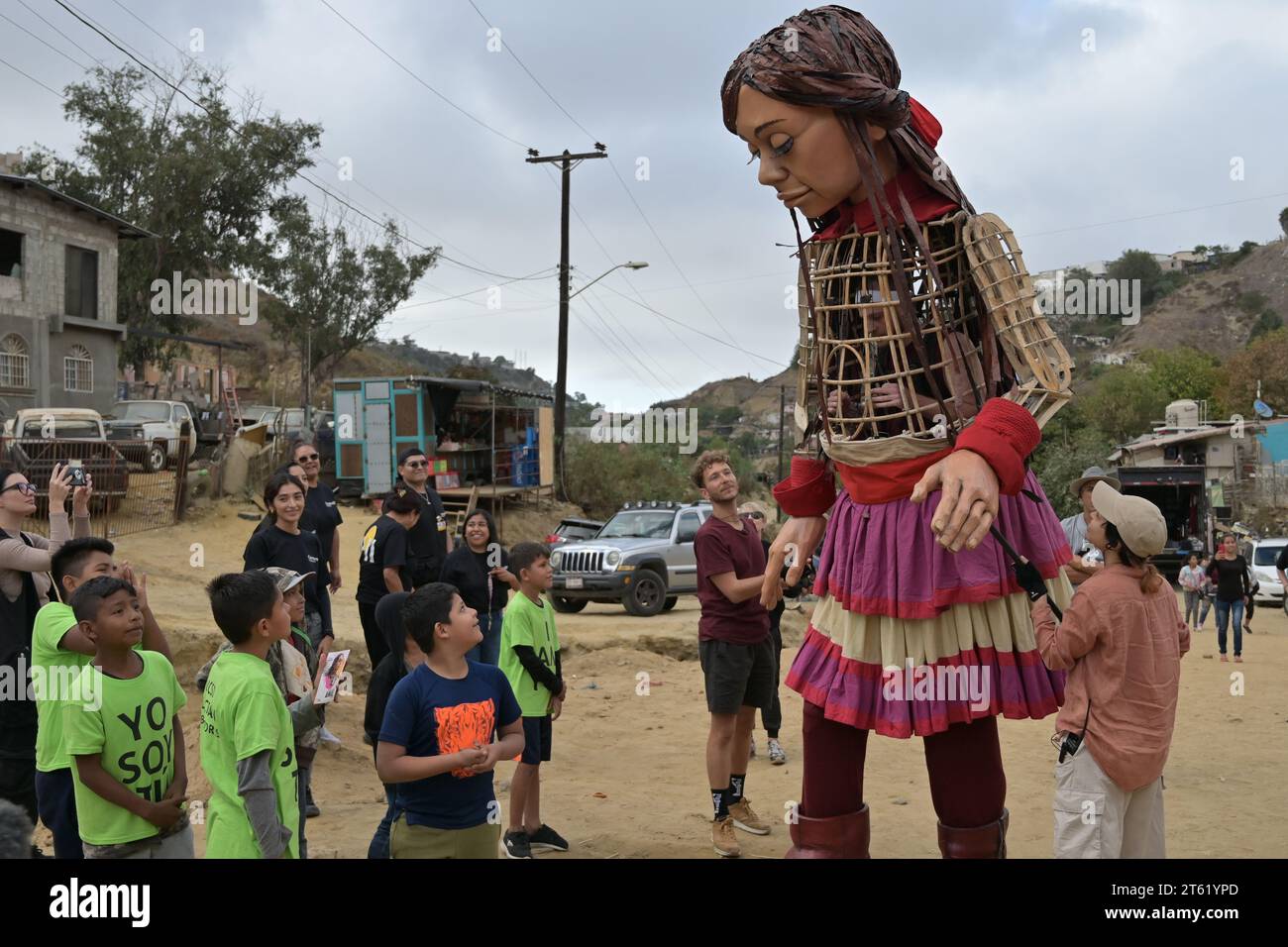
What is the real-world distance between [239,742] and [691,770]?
14.3 ft

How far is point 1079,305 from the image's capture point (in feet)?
23.5

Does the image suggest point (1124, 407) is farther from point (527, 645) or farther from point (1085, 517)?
point (527, 645)

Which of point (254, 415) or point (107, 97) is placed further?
point (254, 415)

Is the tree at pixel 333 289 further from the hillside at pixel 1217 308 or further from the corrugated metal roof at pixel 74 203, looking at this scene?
the hillside at pixel 1217 308

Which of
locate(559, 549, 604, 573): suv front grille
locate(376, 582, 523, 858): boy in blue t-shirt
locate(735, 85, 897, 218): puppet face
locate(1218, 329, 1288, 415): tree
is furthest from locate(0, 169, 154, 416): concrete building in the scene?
locate(1218, 329, 1288, 415): tree

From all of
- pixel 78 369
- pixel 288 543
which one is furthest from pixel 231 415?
pixel 288 543

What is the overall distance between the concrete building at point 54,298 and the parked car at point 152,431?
1360mm

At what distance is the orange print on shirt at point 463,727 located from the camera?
3.66 meters

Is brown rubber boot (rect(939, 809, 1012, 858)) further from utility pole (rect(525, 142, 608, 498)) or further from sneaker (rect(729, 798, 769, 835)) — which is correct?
utility pole (rect(525, 142, 608, 498))

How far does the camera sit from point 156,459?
19094 millimetres

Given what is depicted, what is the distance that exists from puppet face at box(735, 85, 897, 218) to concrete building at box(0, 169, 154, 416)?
22747 millimetres
